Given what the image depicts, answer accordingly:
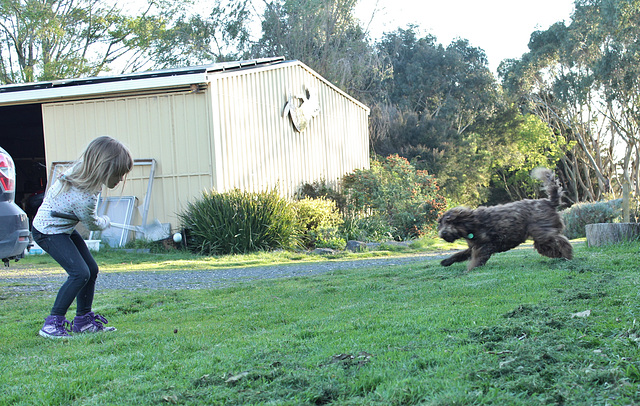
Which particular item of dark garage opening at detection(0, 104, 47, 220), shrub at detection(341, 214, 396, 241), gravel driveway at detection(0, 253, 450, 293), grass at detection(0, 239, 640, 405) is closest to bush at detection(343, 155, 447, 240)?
shrub at detection(341, 214, 396, 241)

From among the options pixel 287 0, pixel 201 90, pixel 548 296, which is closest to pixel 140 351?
pixel 548 296

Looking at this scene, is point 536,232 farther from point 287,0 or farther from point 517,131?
point 517,131

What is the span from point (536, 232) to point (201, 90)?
9248 millimetres

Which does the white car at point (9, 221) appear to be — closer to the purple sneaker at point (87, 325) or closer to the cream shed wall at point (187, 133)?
the purple sneaker at point (87, 325)

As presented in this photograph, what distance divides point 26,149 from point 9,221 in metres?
17.3

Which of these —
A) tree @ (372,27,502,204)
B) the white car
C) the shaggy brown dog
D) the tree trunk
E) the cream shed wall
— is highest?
tree @ (372,27,502,204)

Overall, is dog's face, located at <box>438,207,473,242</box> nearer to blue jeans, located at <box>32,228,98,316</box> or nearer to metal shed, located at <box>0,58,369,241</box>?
blue jeans, located at <box>32,228,98,316</box>

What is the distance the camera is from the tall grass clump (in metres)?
13.2

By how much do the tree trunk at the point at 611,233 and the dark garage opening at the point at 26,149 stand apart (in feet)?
47.9

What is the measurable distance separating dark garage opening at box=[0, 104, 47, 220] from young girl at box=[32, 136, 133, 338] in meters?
13.4

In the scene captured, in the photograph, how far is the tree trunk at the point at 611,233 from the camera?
28.7 ft

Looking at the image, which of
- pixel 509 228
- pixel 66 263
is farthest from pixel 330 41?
pixel 66 263

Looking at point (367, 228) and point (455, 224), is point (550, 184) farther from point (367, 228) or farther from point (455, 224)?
point (367, 228)

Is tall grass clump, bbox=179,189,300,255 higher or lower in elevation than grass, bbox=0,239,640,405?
higher
